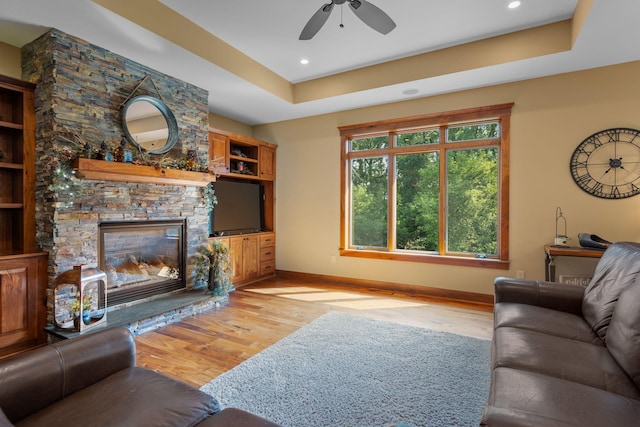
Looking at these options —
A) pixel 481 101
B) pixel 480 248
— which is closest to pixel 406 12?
pixel 481 101

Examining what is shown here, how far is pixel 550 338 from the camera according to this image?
5.85ft

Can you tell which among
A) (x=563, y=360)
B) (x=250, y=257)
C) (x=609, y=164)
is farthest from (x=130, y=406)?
(x=609, y=164)

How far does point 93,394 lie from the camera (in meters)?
1.27

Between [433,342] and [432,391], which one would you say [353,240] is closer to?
[433,342]

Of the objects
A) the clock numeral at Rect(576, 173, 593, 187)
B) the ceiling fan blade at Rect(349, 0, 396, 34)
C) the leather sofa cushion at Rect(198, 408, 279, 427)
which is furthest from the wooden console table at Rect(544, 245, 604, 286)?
the leather sofa cushion at Rect(198, 408, 279, 427)

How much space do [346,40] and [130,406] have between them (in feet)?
12.1

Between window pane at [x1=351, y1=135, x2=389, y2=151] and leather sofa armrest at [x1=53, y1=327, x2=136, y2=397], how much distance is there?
425 centimetres

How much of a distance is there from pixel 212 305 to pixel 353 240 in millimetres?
2444

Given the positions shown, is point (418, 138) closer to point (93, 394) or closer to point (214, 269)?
point (214, 269)

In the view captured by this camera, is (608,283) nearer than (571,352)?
No

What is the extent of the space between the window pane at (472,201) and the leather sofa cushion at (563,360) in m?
2.63

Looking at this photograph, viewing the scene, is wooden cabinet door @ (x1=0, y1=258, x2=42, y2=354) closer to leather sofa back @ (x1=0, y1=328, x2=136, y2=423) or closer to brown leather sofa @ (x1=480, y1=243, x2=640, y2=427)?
leather sofa back @ (x1=0, y1=328, x2=136, y2=423)

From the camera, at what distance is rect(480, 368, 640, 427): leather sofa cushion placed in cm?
101

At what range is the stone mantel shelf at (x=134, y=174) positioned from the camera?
2.88 m
